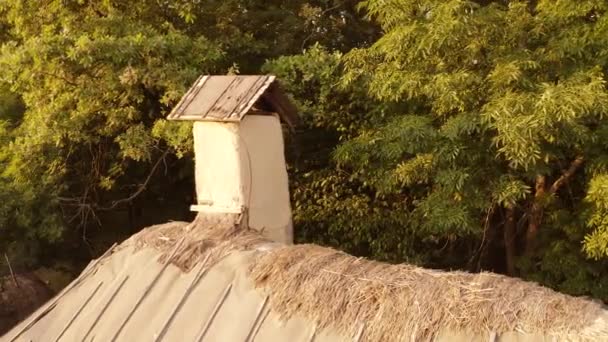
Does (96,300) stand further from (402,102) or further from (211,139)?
(402,102)

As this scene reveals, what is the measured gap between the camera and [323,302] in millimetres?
3949

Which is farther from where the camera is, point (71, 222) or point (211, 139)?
point (71, 222)

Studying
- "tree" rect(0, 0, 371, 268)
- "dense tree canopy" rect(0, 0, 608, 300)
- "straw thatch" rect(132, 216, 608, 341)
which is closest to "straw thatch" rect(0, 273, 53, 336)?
"dense tree canopy" rect(0, 0, 608, 300)

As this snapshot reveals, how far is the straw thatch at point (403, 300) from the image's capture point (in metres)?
3.31

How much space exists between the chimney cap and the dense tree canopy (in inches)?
55.8

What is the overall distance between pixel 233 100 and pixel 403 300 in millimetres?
2277

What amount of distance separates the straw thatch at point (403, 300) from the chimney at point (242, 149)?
0.67 m

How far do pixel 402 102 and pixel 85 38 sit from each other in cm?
355

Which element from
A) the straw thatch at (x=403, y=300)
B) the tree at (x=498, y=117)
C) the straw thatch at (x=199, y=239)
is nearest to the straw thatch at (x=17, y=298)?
the straw thatch at (x=199, y=239)

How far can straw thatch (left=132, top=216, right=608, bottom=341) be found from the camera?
331 centimetres

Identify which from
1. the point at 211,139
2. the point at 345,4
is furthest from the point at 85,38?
the point at 345,4

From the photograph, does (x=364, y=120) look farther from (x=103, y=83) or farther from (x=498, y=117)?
(x=103, y=83)

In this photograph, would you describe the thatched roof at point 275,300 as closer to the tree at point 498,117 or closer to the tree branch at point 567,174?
the tree at point 498,117

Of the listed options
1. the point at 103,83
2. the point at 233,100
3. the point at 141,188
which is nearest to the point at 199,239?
the point at 233,100
